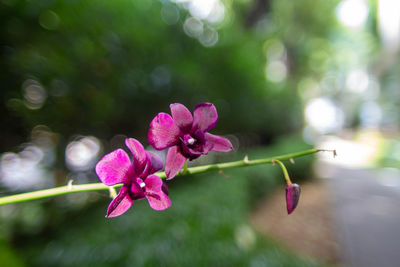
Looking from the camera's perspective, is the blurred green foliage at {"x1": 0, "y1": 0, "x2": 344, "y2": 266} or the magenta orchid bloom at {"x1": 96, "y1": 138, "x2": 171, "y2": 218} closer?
the magenta orchid bloom at {"x1": 96, "y1": 138, "x2": 171, "y2": 218}

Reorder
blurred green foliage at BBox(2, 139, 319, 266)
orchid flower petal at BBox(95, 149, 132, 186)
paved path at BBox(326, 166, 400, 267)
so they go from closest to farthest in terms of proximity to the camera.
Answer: orchid flower petal at BBox(95, 149, 132, 186) < blurred green foliage at BBox(2, 139, 319, 266) < paved path at BBox(326, 166, 400, 267)

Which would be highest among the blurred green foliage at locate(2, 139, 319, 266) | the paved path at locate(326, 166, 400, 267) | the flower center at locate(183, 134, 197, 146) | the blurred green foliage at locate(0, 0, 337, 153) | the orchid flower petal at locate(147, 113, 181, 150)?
the blurred green foliage at locate(0, 0, 337, 153)

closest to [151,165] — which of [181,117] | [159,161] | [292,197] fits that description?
[159,161]

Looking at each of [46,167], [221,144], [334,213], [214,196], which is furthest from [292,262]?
[334,213]

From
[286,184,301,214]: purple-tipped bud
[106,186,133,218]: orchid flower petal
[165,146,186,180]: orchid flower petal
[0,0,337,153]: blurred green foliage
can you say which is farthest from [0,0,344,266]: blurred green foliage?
[286,184,301,214]: purple-tipped bud

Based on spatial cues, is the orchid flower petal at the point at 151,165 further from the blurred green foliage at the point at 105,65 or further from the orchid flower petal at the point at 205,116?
the blurred green foliage at the point at 105,65

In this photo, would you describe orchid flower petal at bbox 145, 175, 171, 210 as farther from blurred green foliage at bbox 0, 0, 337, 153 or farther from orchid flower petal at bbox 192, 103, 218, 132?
blurred green foliage at bbox 0, 0, 337, 153

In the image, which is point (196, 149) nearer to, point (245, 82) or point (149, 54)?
point (149, 54)

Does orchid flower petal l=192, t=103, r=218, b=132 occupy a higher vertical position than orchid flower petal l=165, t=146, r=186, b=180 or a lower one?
higher

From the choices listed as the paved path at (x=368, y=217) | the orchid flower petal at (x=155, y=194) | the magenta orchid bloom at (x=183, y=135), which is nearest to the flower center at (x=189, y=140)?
the magenta orchid bloom at (x=183, y=135)

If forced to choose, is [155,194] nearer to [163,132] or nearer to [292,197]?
[163,132]
